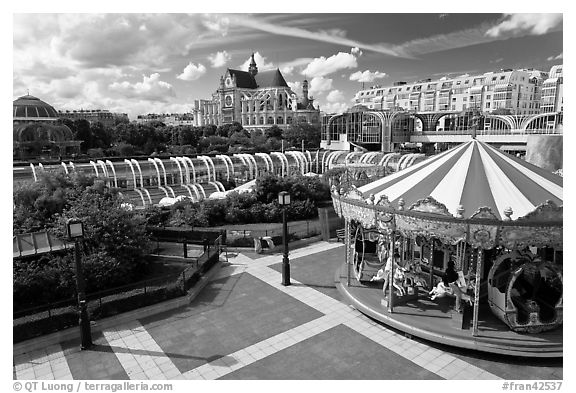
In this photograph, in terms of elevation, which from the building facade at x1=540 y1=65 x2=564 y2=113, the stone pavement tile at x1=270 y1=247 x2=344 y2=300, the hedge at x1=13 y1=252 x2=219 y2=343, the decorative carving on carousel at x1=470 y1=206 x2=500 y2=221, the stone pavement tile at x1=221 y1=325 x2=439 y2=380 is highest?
the building facade at x1=540 y1=65 x2=564 y2=113

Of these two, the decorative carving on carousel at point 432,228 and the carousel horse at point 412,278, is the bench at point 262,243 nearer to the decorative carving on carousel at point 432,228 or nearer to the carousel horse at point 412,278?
the carousel horse at point 412,278

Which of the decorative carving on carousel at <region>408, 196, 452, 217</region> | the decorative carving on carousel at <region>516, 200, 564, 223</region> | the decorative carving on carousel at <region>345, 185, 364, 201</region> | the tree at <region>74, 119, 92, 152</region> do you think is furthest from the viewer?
the tree at <region>74, 119, 92, 152</region>

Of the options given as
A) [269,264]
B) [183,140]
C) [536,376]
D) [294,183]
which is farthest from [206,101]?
[536,376]

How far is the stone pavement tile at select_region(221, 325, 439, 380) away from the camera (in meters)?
9.89

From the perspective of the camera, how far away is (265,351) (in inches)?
431

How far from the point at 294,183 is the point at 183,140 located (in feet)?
195

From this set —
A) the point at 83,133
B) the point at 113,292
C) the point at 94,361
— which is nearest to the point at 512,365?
the point at 94,361

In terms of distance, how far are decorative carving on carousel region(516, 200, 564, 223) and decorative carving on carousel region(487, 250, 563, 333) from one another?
1.79 m

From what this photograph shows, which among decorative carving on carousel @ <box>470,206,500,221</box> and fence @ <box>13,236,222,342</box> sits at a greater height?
decorative carving on carousel @ <box>470,206,500,221</box>

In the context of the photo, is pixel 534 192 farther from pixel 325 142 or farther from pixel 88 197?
pixel 325 142

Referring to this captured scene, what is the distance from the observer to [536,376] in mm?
9703

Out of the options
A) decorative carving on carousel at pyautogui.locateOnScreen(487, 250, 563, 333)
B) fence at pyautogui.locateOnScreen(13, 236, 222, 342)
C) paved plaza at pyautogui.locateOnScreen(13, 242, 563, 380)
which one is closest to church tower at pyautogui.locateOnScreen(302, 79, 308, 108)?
fence at pyautogui.locateOnScreen(13, 236, 222, 342)

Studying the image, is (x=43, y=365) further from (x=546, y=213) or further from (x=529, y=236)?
(x=546, y=213)

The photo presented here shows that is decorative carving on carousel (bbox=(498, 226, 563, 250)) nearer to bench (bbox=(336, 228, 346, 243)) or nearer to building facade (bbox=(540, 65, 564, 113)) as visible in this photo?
bench (bbox=(336, 228, 346, 243))
